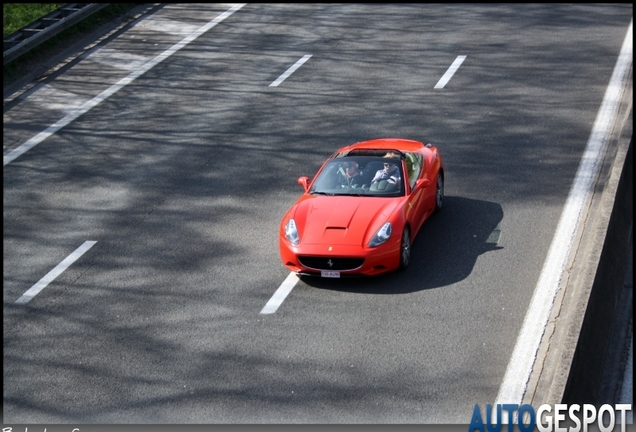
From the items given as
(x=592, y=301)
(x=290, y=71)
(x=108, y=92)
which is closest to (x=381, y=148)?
(x=592, y=301)

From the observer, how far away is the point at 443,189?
15.3 meters

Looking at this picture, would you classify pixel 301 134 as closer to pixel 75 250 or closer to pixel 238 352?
pixel 75 250

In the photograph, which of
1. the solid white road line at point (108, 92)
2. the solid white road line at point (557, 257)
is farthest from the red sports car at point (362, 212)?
the solid white road line at point (108, 92)

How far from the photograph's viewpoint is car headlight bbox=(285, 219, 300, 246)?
12.6 meters

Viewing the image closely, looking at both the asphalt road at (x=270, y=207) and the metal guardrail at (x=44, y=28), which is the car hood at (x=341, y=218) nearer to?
the asphalt road at (x=270, y=207)

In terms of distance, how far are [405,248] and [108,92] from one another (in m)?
10.7

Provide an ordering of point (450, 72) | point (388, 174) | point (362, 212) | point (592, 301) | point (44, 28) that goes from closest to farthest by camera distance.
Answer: point (592, 301)
point (362, 212)
point (388, 174)
point (450, 72)
point (44, 28)

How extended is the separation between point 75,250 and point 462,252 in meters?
5.67

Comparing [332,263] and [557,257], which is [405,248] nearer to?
[332,263]

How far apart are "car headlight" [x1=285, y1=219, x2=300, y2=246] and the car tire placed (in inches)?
54.4

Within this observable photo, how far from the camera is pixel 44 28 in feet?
78.7

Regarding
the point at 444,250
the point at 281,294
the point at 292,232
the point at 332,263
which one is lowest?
the point at 444,250

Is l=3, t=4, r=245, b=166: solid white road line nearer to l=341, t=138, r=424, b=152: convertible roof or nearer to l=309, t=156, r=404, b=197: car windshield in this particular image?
l=341, t=138, r=424, b=152: convertible roof

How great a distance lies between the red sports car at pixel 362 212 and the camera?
1228cm
